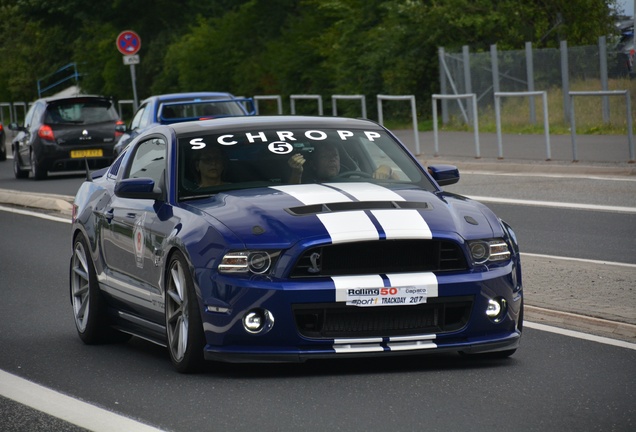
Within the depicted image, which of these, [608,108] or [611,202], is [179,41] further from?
[611,202]

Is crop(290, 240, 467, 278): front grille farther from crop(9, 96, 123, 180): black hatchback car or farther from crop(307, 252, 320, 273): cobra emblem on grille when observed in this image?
crop(9, 96, 123, 180): black hatchback car

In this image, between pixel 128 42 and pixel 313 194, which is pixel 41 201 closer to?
pixel 313 194

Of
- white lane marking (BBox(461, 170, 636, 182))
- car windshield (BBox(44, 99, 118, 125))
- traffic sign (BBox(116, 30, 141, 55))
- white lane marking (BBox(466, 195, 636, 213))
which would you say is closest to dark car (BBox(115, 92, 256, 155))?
white lane marking (BBox(461, 170, 636, 182))

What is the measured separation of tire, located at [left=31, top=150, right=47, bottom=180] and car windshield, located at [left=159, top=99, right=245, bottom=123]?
5.25 m

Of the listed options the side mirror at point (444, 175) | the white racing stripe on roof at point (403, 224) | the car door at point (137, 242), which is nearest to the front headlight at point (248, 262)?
the white racing stripe on roof at point (403, 224)

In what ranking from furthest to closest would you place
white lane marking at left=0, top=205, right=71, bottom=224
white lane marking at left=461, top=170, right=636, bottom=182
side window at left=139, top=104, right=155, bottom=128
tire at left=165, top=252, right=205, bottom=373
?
side window at left=139, top=104, right=155, bottom=128 < white lane marking at left=461, top=170, right=636, bottom=182 < white lane marking at left=0, top=205, right=71, bottom=224 < tire at left=165, top=252, right=205, bottom=373

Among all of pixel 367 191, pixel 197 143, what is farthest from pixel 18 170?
pixel 367 191

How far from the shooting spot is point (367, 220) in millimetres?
7762

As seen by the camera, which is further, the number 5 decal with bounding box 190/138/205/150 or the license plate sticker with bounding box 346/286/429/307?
the number 5 decal with bounding box 190/138/205/150

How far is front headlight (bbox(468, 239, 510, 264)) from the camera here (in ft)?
25.8

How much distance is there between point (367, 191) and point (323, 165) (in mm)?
614

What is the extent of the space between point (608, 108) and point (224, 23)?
28585 mm

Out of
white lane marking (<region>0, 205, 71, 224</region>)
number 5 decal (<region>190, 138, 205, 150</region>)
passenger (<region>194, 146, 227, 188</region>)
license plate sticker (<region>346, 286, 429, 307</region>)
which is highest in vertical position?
number 5 decal (<region>190, 138, 205, 150</region>)

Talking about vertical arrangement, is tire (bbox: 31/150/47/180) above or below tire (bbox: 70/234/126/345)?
below
